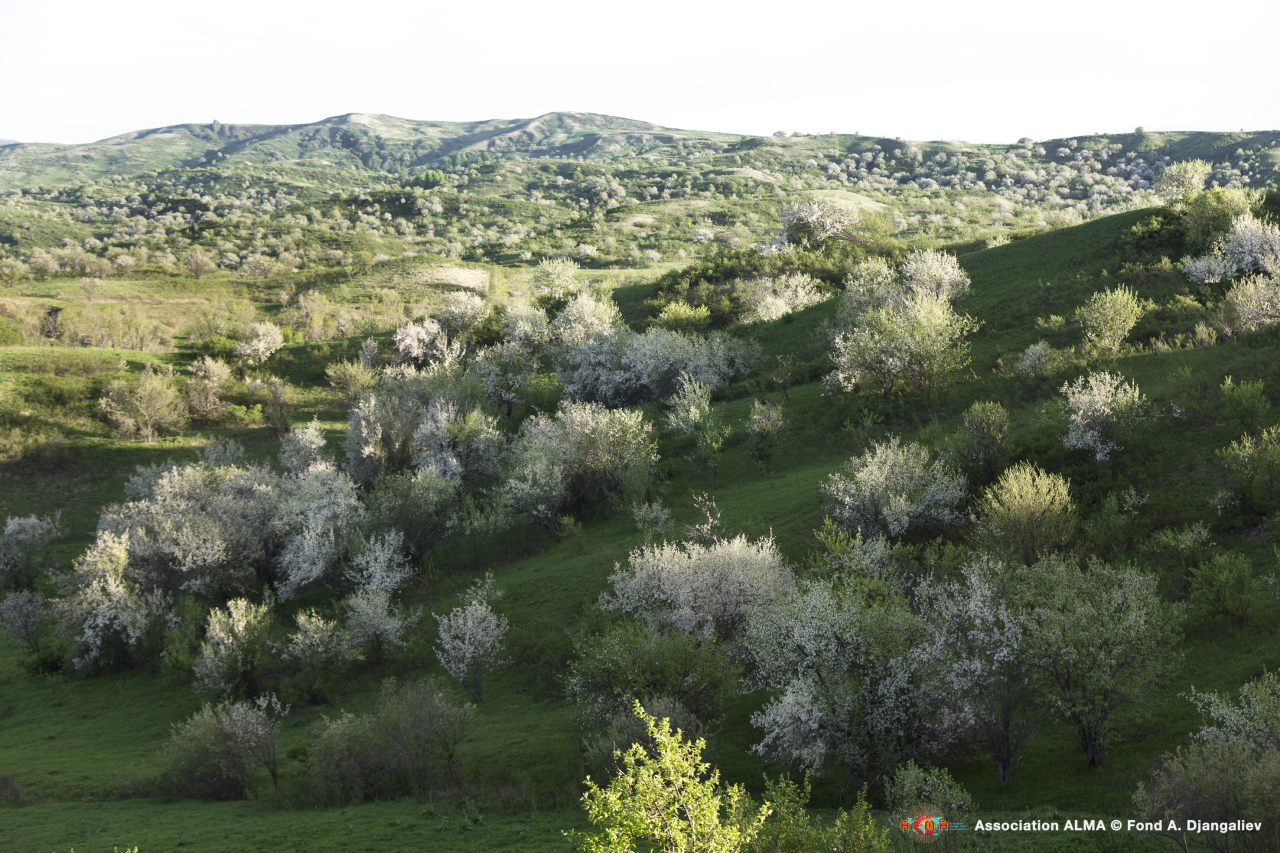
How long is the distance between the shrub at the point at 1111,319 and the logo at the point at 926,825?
1254 inches

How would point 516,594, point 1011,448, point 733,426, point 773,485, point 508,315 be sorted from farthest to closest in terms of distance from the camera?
point 508,315 < point 733,426 < point 773,485 < point 516,594 < point 1011,448

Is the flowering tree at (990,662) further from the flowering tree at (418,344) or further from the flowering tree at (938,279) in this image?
the flowering tree at (418,344)

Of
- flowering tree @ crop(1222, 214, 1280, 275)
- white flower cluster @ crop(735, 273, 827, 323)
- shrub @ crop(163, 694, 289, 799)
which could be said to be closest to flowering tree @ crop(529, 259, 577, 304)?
white flower cluster @ crop(735, 273, 827, 323)

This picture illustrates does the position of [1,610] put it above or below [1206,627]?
below

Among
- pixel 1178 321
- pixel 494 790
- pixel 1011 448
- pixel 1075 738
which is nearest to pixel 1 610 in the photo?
pixel 494 790

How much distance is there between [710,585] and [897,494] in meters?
9.42

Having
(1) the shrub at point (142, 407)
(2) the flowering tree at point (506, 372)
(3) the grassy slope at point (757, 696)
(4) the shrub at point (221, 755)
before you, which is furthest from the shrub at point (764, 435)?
(1) the shrub at point (142, 407)

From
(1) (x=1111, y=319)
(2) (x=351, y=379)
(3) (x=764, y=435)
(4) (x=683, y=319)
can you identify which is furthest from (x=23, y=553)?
(1) (x=1111, y=319)

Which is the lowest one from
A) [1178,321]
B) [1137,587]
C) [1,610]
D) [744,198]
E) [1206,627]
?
[1,610]

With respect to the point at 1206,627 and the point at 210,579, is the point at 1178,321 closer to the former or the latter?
the point at 1206,627

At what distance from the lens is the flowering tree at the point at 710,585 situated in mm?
25000

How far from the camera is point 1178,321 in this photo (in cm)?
3988

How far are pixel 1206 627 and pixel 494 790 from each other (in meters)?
22.1

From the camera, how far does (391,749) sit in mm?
22109
